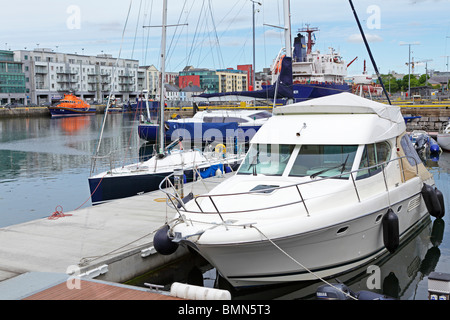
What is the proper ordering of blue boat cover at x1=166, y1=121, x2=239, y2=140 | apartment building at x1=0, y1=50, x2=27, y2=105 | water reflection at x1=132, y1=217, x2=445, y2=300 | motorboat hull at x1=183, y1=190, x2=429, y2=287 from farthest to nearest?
apartment building at x1=0, y1=50, x2=27, y2=105 → blue boat cover at x1=166, y1=121, x2=239, y2=140 → water reflection at x1=132, y1=217, x2=445, y2=300 → motorboat hull at x1=183, y1=190, x2=429, y2=287

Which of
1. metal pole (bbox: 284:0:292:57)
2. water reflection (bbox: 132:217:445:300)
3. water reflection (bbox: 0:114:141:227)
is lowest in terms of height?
water reflection (bbox: 0:114:141:227)

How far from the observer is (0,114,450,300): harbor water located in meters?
9.02

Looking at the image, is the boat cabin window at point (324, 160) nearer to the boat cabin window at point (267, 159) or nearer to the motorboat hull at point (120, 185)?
the boat cabin window at point (267, 159)

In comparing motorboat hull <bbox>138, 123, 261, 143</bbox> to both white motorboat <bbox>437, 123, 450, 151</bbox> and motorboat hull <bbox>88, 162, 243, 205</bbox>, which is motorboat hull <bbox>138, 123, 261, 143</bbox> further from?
motorboat hull <bbox>88, 162, 243, 205</bbox>

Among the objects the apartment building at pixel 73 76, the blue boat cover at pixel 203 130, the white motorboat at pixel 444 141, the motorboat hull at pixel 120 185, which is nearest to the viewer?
the motorboat hull at pixel 120 185

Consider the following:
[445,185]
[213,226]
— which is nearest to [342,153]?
[213,226]

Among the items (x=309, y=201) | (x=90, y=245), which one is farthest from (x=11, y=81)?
(x=309, y=201)

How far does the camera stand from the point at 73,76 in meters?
121

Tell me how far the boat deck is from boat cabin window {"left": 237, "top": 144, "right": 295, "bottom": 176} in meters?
1.87

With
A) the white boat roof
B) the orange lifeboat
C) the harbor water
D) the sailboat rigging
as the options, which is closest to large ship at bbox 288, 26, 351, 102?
the harbor water

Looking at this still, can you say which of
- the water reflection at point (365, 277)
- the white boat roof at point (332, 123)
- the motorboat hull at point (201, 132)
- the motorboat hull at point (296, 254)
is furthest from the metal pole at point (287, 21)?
the motorboat hull at point (201, 132)

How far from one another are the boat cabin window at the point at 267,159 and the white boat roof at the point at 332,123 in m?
0.13

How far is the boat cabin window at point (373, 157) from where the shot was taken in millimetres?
9148
